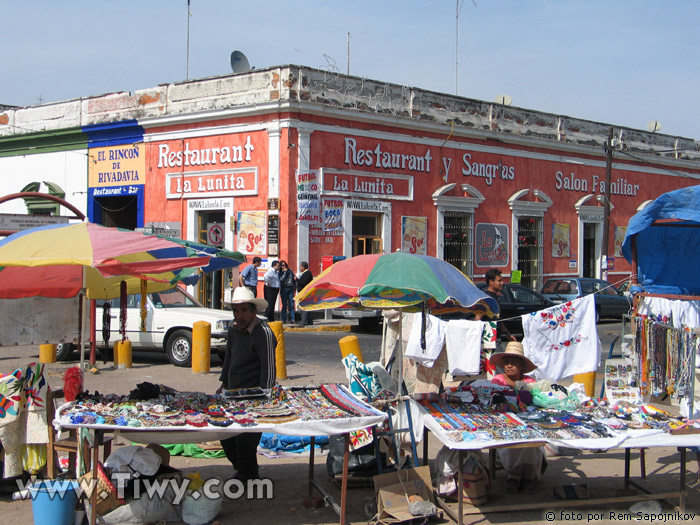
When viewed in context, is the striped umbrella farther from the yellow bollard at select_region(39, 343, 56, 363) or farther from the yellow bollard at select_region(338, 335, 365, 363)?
the yellow bollard at select_region(39, 343, 56, 363)

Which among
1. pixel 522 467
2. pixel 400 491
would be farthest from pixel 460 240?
pixel 400 491

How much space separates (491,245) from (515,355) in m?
19.6

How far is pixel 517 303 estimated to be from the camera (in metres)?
19.2

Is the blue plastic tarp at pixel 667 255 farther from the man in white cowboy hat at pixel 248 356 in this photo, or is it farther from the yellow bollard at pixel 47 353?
the yellow bollard at pixel 47 353

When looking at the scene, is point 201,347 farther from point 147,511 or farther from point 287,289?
point 287,289

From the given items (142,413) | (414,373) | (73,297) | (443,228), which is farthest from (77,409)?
(443,228)

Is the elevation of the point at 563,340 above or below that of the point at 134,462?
above

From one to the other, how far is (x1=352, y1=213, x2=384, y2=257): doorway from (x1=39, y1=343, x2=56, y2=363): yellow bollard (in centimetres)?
1082

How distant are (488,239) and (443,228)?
7.27ft

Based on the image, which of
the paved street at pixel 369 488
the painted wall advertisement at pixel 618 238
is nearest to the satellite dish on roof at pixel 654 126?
the painted wall advertisement at pixel 618 238

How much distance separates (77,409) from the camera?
585 centimetres

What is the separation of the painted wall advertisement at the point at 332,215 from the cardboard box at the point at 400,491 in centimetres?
1630

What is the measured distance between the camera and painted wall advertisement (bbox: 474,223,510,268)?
2603 centimetres

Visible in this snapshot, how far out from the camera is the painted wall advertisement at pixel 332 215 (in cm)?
2233
